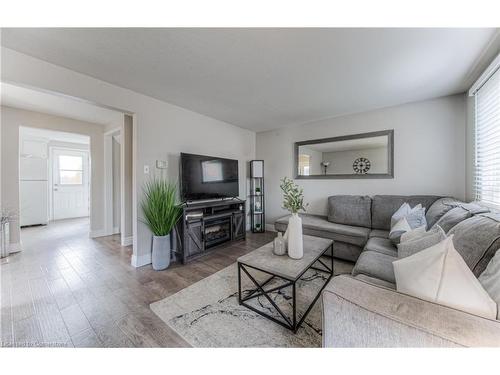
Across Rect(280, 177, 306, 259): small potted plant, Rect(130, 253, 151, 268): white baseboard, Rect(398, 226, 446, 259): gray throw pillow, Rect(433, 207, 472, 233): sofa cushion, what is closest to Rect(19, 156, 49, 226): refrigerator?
Rect(130, 253, 151, 268): white baseboard

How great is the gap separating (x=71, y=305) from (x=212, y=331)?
1.32 metres

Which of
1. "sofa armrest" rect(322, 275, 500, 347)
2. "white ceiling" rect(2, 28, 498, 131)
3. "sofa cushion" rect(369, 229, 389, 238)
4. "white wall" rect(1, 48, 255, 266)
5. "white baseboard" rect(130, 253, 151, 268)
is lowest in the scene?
"white baseboard" rect(130, 253, 151, 268)

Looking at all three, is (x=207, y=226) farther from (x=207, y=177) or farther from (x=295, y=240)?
(x=295, y=240)

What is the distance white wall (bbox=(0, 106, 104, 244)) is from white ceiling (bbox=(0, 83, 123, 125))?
128mm

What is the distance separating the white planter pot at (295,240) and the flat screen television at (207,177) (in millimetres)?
1731

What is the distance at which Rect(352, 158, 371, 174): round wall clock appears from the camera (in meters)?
3.05

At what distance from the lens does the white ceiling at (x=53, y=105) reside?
251 centimetres

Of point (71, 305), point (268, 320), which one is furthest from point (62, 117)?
point (268, 320)

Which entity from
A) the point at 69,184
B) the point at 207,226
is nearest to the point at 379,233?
the point at 207,226

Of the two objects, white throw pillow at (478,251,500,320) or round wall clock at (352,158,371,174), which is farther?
round wall clock at (352,158,371,174)

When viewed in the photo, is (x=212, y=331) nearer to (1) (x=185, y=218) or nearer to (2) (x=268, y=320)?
(2) (x=268, y=320)

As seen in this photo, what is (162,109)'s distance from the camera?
8.74 feet

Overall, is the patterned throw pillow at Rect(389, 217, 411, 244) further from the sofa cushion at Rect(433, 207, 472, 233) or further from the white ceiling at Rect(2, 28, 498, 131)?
the white ceiling at Rect(2, 28, 498, 131)

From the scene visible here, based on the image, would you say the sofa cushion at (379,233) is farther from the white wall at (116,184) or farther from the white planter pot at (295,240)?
the white wall at (116,184)
